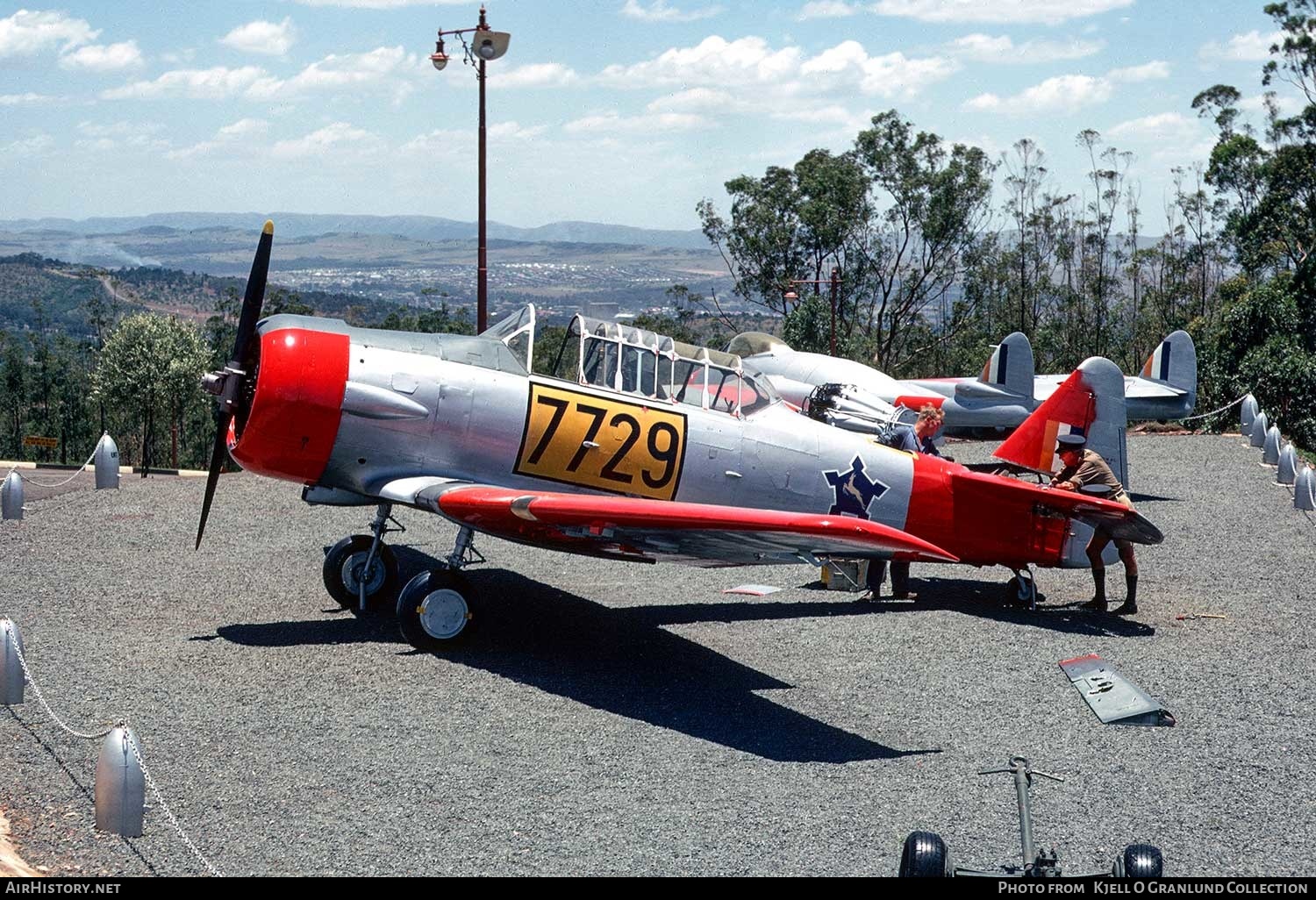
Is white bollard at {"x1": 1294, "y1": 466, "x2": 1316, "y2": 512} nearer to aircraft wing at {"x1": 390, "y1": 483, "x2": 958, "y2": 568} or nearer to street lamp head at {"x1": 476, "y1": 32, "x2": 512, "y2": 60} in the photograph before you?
aircraft wing at {"x1": 390, "y1": 483, "x2": 958, "y2": 568}

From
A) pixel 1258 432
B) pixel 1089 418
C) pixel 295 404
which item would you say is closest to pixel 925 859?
pixel 295 404

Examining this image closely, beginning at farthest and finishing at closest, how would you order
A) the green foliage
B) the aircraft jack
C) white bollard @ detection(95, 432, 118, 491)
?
1. the green foliage
2. white bollard @ detection(95, 432, 118, 491)
3. the aircraft jack

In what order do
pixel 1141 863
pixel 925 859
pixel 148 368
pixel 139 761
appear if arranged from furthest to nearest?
pixel 148 368 → pixel 139 761 → pixel 925 859 → pixel 1141 863

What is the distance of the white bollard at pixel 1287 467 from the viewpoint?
1853 cm

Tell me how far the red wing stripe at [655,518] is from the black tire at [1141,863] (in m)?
2.74

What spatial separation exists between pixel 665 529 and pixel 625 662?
1.64 metres

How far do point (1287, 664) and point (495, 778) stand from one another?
257 inches

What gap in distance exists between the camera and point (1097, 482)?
36.9 feet

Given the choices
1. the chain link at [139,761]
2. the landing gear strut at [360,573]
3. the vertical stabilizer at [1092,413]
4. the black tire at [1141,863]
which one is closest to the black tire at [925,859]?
the black tire at [1141,863]

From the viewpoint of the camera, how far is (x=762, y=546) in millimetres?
8484

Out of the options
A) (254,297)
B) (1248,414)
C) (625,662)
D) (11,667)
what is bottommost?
(625,662)

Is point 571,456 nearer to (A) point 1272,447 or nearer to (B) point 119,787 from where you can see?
(B) point 119,787

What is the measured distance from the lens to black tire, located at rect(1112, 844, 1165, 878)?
492cm

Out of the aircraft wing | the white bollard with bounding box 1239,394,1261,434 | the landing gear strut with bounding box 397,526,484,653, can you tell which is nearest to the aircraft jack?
the aircraft wing
